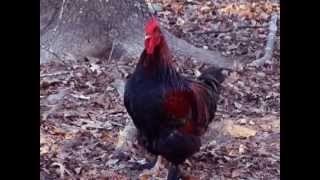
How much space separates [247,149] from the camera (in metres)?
1.96

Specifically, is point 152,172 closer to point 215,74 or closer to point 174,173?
point 174,173

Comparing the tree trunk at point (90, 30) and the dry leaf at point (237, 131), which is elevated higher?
the tree trunk at point (90, 30)

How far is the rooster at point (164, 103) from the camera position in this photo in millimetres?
1873

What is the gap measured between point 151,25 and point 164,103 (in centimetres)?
25

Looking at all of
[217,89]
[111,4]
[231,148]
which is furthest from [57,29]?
[231,148]

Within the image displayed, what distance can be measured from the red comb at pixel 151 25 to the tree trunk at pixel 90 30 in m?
0.02

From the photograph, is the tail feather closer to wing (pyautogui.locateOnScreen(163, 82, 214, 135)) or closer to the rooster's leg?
wing (pyautogui.locateOnScreen(163, 82, 214, 135))

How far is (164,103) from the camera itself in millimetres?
1884

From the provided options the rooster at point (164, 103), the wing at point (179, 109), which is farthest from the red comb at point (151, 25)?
the wing at point (179, 109)

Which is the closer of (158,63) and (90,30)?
(158,63)

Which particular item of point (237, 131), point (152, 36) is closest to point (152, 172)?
point (237, 131)

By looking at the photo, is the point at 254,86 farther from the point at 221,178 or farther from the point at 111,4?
the point at 111,4

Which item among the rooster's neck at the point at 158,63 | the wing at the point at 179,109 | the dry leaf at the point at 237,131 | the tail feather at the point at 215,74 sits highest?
the rooster's neck at the point at 158,63

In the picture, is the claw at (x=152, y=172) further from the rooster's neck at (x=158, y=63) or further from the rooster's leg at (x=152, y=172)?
the rooster's neck at (x=158, y=63)
